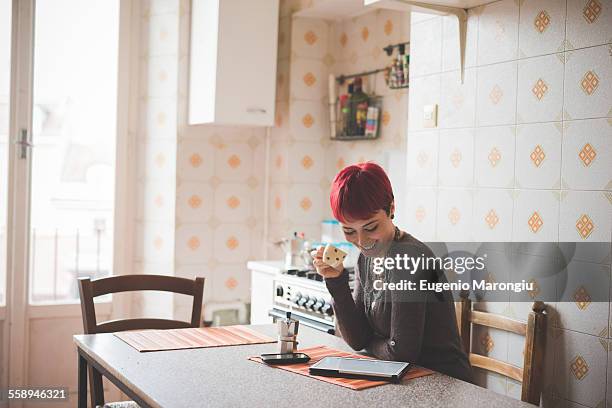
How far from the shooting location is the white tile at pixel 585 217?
2061 millimetres

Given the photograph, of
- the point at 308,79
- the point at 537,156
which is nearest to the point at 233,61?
the point at 308,79

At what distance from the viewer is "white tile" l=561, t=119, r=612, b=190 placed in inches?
81.0

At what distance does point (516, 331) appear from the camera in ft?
7.58

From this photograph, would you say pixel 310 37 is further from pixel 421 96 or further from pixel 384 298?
pixel 384 298

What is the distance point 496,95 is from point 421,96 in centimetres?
40

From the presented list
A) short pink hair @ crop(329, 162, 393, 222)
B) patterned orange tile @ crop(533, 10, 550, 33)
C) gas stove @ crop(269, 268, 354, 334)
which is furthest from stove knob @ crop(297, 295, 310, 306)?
patterned orange tile @ crop(533, 10, 550, 33)

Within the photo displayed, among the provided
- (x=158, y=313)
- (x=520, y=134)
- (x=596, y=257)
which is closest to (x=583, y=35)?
(x=520, y=134)

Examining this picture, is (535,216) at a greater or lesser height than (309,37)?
lesser

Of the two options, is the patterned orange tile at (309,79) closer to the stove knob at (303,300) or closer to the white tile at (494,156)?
the stove knob at (303,300)

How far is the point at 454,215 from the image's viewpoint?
261 cm

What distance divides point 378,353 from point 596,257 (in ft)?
2.26

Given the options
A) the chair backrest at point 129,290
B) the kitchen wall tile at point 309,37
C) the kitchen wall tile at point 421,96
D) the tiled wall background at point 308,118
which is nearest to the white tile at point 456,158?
the kitchen wall tile at point 421,96

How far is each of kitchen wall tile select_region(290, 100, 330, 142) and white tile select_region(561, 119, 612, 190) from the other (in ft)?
6.42

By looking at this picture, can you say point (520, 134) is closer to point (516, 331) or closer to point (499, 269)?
point (499, 269)
